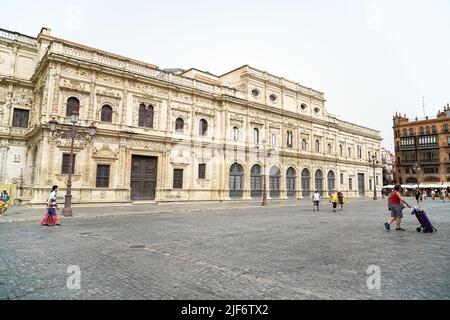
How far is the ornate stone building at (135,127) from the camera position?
21016mm

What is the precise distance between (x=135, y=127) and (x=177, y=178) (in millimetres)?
6093

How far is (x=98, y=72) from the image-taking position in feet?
73.6

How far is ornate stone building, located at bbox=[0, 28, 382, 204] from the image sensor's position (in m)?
21.0

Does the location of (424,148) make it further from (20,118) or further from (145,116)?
(20,118)

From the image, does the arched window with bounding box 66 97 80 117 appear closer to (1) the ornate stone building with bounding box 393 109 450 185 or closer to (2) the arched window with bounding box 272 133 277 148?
(2) the arched window with bounding box 272 133 277 148

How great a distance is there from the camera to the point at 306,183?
3809 centimetres

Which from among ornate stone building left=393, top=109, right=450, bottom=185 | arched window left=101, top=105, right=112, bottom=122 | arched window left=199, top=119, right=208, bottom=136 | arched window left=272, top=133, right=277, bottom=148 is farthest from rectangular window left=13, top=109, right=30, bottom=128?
ornate stone building left=393, top=109, right=450, bottom=185

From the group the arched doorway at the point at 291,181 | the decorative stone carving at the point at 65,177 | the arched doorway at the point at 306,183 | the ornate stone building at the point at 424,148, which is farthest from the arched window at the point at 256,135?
the ornate stone building at the point at 424,148

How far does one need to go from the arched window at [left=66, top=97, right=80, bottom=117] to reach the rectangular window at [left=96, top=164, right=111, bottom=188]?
4664 mm

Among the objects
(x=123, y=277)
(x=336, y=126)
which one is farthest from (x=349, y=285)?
(x=336, y=126)

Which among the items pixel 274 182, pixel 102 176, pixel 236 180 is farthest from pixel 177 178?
pixel 274 182

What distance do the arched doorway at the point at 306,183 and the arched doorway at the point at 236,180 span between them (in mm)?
11200

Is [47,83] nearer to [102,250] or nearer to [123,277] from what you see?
[102,250]

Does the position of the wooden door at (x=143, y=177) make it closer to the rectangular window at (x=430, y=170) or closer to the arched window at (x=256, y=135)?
the arched window at (x=256, y=135)
